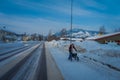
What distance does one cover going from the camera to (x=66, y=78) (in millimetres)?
9547

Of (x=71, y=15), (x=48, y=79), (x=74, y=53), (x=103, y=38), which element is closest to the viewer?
(x=48, y=79)

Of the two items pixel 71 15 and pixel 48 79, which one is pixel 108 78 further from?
pixel 71 15

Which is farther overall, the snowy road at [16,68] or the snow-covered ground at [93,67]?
the snow-covered ground at [93,67]

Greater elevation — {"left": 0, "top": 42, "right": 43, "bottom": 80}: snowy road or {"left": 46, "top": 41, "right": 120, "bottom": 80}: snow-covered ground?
{"left": 0, "top": 42, "right": 43, "bottom": 80}: snowy road

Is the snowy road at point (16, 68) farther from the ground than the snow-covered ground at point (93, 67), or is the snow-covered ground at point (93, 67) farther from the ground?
the snowy road at point (16, 68)

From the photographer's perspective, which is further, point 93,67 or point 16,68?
point 93,67

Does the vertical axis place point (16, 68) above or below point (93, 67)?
above

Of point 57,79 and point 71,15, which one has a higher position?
point 71,15

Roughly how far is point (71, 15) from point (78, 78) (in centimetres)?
2489

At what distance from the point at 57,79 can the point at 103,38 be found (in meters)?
62.3

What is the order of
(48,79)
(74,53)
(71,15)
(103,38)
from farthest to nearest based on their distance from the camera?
1. (103,38)
2. (71,15)
3. (74,53)
4. (48,79)

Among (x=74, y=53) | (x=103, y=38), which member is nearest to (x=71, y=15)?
(x=74, y=53)

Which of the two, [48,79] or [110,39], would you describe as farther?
[110,39]

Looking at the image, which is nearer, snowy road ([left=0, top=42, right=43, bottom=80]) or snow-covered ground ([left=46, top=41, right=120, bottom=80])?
snowy road ([left=0, top=42, right=43, bottom=80])
